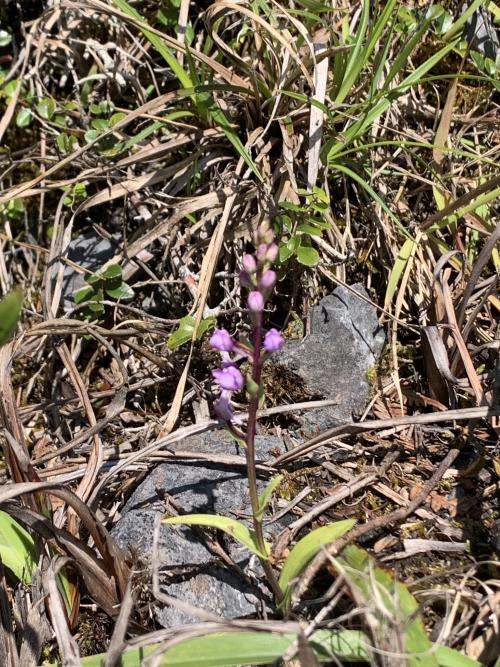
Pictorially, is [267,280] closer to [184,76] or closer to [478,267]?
[478,267]

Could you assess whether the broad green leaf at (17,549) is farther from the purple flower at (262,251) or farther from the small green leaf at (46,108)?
the small green leaf at (46,108)

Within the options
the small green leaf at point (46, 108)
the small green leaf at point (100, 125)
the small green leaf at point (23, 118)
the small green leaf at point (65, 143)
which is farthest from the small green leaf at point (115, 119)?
the small green leaf at point (23, 118)

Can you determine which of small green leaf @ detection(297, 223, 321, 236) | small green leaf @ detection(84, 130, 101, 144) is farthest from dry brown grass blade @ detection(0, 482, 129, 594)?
small green leaf @ detection(84, 130, 101, 144)

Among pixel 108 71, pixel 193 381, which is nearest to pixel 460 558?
pixel 193 381

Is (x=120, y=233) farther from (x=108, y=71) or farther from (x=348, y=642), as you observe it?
(x=348, y=642)

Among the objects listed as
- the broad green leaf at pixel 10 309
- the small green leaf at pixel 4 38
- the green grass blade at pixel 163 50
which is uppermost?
the small green leaf at pixel 4 38
